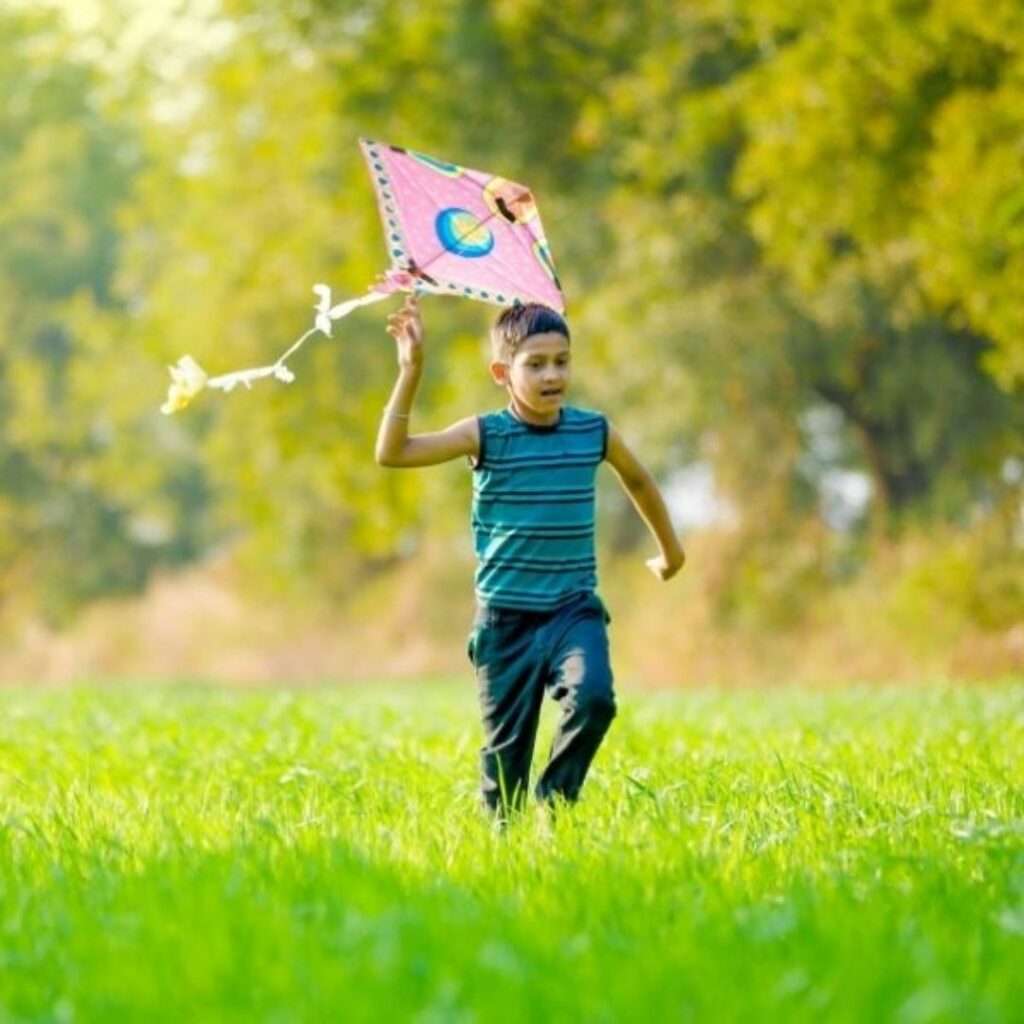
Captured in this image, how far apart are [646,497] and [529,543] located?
60 centimetres

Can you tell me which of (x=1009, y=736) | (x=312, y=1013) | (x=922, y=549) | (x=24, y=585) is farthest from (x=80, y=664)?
(x=312, y=1013)

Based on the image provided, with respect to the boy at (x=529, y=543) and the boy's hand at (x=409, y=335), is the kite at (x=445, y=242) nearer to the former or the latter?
the boy's hand at (x=409, y=335)

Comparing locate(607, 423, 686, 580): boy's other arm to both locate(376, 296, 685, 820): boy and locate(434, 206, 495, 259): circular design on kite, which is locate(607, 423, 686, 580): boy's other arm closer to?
locate(376, 296, 685, 820): boy

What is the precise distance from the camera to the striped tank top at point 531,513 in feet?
23.3

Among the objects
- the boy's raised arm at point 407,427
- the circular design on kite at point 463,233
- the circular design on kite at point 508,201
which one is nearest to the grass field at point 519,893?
the boy's raised arm at point 407,427

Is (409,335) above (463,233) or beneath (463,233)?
beneath

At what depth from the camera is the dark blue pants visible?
22.7ft

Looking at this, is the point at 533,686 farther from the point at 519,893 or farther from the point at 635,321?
the point at 635,321

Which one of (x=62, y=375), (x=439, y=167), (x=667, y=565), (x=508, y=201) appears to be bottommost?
(x=667, y=565)

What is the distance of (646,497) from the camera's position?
7484mm

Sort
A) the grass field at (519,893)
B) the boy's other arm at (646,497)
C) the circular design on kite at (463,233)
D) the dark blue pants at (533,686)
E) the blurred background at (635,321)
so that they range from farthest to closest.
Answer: the blurred background at (635,321) → the boy's other arm at (646,497) → the circular design on kite at (463,233) → the dark blue pants at (533,686) → the grass field at (519,893)

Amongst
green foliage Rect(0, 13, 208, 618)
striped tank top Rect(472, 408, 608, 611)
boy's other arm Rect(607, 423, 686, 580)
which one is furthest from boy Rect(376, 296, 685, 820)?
green foliage Rect(0, 13, 208, 618)

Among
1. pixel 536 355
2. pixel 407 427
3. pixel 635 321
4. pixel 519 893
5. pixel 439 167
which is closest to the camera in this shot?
pixel 519 893

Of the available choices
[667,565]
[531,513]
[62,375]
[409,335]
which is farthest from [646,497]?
[62,375]
